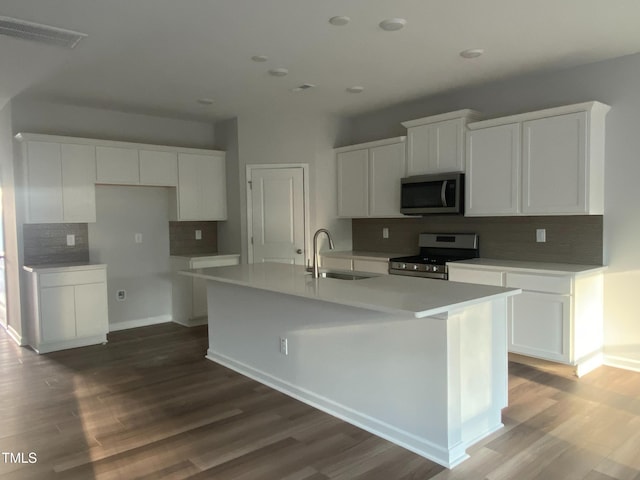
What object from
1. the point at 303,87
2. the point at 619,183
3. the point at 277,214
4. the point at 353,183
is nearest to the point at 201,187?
the point at 277,214

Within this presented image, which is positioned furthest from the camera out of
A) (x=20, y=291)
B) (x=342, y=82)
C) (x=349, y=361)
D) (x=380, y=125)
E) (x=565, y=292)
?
(x=380, y=125)

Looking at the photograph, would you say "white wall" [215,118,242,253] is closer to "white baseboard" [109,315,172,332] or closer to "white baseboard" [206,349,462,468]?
"white baseboard" [109,315,172,332]

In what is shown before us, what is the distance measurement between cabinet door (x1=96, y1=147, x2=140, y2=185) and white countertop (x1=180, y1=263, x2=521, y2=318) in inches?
84.8

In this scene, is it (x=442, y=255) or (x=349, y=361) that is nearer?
(x=349, y=361)

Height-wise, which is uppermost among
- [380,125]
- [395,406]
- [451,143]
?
[380,125]

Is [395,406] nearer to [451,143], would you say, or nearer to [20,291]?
[451,143]

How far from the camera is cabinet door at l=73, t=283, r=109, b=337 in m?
4.87

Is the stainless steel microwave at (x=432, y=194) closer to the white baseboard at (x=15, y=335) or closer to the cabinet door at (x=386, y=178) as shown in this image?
the cabinet door at (x=386, y=178)

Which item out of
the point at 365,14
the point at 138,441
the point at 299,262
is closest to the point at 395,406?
the point at 138,441

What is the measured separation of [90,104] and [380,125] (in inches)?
132

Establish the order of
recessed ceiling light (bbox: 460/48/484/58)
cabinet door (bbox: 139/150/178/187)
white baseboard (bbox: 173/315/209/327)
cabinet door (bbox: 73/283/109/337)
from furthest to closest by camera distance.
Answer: white baseboard (bbox: 173/315/209/327) → cabinet door (bbox: 139/150/178/187) → cabinet door (bbox: 73/283/109/337) → recessed ceiling light (bbox: 460/48/484/58)

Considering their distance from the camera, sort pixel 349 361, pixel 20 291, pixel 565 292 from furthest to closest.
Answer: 1. pixel 20 291
2. pixel 565 292
3. pixel 349 361

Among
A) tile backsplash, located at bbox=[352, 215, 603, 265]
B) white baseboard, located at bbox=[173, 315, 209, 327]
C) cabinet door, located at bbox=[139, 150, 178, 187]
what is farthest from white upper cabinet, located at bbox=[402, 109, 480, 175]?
→ white baseboard, located at bbox=[173, 315, 209, 327]

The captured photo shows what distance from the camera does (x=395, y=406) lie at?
2.75 metres
